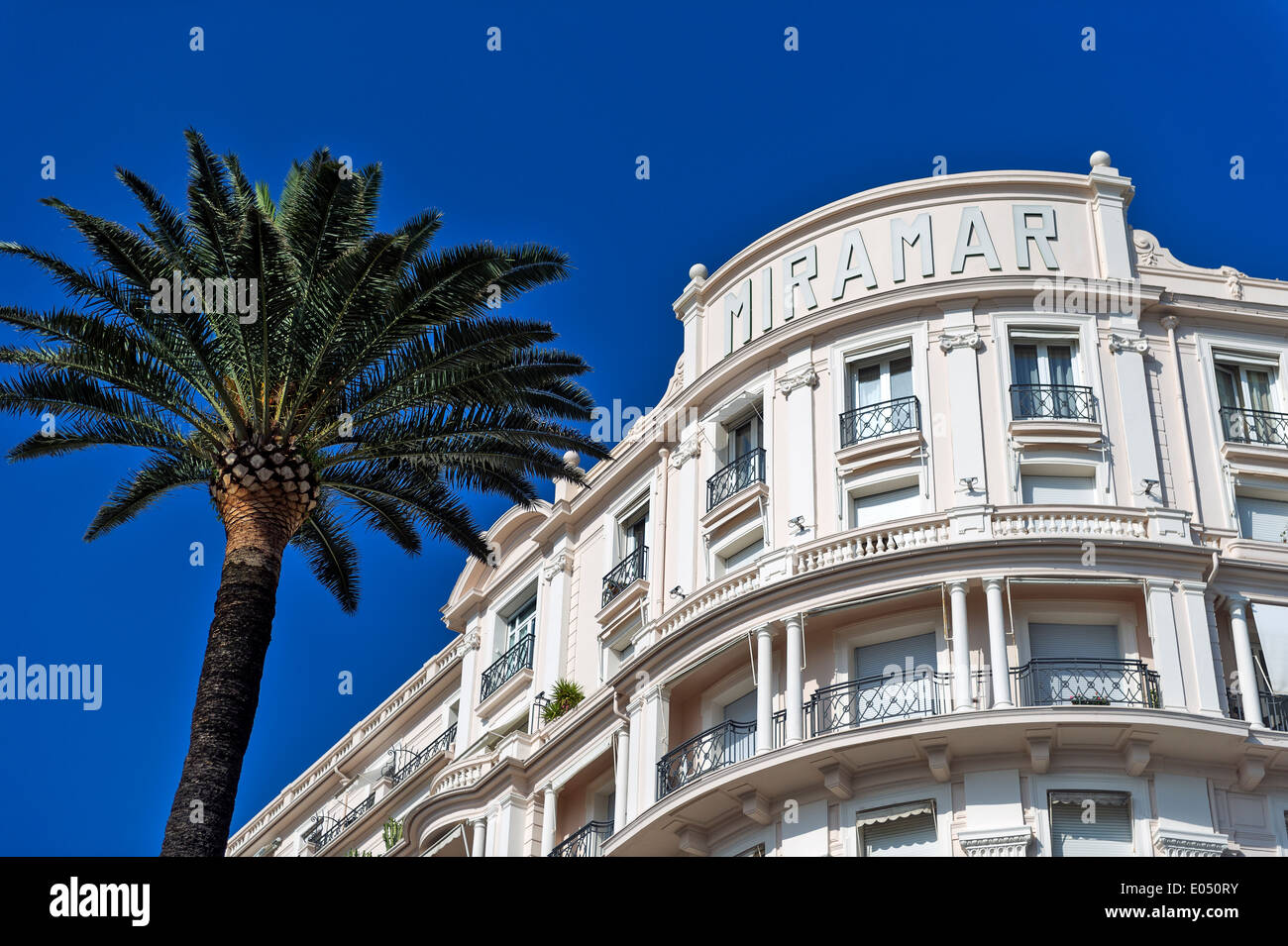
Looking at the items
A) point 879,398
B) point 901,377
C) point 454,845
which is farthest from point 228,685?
point 901,377

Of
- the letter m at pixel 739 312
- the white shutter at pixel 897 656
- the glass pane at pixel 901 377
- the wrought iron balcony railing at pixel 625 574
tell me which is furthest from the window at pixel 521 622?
the white shutter at pixel 897 656

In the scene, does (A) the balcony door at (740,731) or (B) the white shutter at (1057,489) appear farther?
(B) the white shutter at (1057,489)

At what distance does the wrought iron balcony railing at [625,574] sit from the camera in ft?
118

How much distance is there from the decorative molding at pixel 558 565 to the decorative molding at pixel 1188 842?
594 inches

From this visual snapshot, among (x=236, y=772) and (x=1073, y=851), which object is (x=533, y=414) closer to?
(x=236, y=772)

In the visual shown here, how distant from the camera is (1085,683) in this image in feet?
95.6

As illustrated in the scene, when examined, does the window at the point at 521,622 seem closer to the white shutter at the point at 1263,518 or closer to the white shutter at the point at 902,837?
the white shutter at the point at 902,837

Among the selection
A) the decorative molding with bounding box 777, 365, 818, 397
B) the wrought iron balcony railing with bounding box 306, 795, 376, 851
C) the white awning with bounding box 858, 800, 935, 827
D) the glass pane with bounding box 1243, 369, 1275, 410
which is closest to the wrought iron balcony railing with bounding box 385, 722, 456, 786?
the wrought iron balcony railing with bounding box 306, 795, 376, 851

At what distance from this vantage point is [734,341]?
119ft

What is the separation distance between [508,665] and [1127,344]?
593 inches

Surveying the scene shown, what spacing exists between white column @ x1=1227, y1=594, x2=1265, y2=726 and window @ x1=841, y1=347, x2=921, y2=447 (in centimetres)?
635

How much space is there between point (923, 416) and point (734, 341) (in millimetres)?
5162

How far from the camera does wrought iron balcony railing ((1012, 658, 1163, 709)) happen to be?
28.8 meters

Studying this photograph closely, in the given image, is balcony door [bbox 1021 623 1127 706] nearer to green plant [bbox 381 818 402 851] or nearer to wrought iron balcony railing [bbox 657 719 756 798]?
wrought iron balcony railing [bbox 657 719 756 798]
